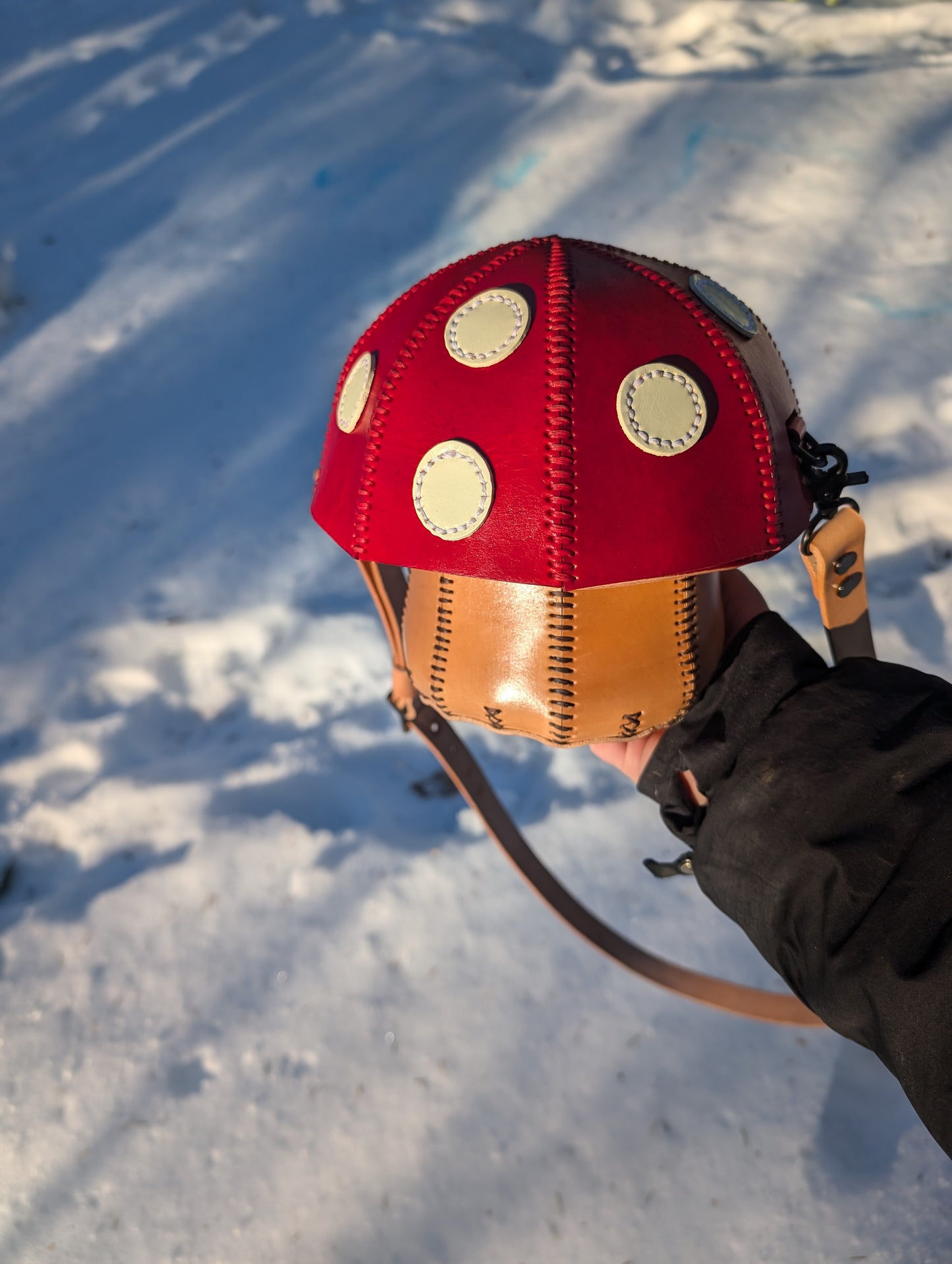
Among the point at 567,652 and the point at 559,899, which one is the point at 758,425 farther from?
the point at 559,899

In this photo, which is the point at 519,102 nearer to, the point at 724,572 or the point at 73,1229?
the point at 724,572

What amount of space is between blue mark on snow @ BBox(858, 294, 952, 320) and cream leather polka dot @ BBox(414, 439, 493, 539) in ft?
7.65

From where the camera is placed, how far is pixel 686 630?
54.6 inches

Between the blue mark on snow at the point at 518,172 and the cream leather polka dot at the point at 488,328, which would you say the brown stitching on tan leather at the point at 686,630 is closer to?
the cream leather polka dot at the point at 488,328

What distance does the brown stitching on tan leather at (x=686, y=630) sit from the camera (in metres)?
1.36

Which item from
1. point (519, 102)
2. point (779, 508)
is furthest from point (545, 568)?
point (519, 102)

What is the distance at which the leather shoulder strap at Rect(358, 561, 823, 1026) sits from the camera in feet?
6.11

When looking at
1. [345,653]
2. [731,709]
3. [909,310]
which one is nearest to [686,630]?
[731,709]

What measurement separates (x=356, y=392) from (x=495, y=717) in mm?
573

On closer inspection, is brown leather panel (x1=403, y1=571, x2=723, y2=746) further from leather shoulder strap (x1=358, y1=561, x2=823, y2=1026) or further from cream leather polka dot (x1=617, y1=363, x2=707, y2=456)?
leather shoulder strap (x1=358, y1=561, x2=823, y2=1026)

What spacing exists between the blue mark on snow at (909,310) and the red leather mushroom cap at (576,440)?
1.91 m

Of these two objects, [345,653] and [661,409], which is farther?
[345,653]

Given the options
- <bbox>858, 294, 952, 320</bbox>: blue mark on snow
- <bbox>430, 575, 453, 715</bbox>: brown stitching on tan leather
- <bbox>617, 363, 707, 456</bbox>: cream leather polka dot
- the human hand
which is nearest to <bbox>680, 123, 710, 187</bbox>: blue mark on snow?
<bbox>858, 294, 952, 320</bbox>: blue mark on snow

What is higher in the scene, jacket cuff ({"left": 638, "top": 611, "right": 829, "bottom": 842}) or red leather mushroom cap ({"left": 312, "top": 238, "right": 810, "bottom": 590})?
red leather mushroom cap ({"left": 312, "top": 238, "right": 810, "bottom": 590})
